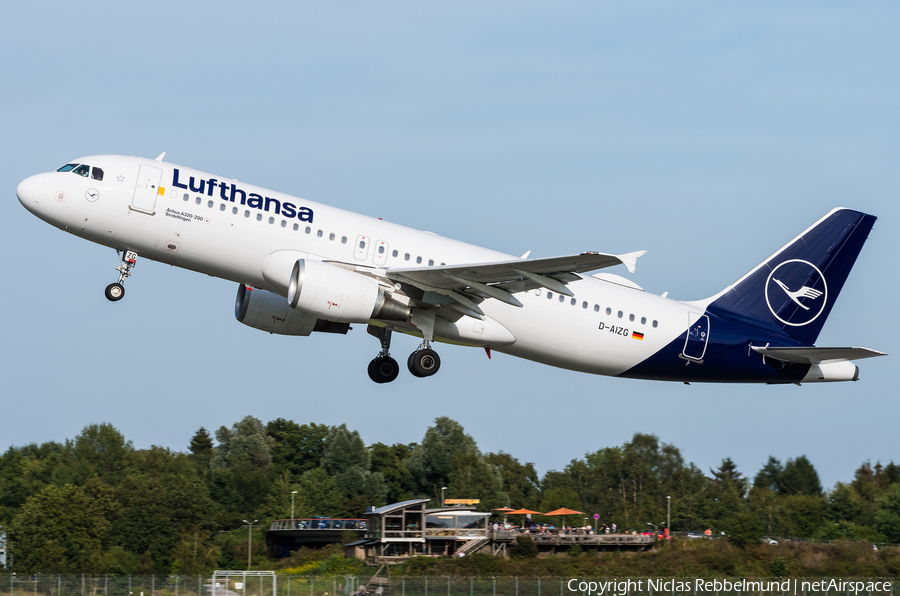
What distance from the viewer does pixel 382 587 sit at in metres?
41.4

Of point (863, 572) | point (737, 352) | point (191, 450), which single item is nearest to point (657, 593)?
point (737, 352)

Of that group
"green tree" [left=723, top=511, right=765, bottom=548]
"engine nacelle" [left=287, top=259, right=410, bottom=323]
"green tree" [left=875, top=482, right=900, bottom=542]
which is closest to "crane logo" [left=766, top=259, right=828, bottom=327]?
"engine nacelle" [left=287, top=259, right=410, bottom=323]

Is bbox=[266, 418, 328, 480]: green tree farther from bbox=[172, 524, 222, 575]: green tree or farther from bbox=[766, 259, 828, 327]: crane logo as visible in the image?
bbox=[766, 259, 828, 327]: crane logo

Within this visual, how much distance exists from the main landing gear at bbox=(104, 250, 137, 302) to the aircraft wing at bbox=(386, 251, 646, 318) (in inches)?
326

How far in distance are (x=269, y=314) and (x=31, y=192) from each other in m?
8.74

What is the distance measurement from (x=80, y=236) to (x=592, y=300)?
16.9 metres

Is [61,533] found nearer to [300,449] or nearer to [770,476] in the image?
[300,449]

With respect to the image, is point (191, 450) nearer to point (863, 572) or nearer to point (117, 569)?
point (117, 569)

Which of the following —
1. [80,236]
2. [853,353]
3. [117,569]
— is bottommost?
[117,569]

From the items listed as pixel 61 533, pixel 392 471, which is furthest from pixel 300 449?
pixel 61 533

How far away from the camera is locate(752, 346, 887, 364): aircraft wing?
109 feet

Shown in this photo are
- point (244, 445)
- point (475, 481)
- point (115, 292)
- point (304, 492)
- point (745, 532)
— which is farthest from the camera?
point (244, 445)

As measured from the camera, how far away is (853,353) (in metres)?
33.4

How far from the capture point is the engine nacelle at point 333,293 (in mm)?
30031
